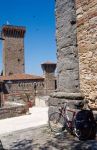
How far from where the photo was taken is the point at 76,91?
5812 millimetres

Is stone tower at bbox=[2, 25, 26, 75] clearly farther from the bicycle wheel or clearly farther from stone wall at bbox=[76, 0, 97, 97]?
stone wall at bbox=[76, 0, 97, 97]

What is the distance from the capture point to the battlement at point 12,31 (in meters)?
46.8

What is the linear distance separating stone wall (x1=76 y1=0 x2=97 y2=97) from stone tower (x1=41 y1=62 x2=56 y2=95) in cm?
2902

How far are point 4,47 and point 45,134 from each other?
136 ft

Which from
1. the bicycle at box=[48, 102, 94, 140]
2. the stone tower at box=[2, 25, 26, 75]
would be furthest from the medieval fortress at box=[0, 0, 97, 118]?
the stone tower at box=[2, 25, 26, 75]

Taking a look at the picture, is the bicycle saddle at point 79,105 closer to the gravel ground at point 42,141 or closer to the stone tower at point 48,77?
the gravel ground at point 42,141

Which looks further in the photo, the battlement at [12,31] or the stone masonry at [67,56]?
the battlement at [12,31]

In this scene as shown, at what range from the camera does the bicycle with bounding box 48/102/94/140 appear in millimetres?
5001

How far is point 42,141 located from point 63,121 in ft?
3.46

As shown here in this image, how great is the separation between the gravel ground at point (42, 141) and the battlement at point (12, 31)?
140 ft

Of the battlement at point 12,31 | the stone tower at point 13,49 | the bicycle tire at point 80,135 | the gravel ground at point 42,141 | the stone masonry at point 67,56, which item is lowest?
the gravel ground at point 42,141

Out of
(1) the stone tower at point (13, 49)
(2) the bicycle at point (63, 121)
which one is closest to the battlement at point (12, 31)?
(1) the stone tower at point (13, 49)

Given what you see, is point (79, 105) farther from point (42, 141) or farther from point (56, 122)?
point (42, 141)

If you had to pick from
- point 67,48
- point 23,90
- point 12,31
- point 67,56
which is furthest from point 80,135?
point 12,31
